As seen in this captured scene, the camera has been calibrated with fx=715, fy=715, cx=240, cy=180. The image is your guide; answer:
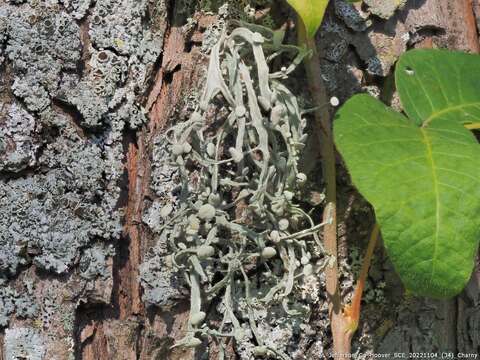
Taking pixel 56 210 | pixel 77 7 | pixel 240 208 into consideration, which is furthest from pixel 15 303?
pixel 77 7

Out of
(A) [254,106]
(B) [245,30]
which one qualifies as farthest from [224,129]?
(B) [245,30]

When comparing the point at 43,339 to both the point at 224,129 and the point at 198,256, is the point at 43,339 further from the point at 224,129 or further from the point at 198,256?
the point at 224,129

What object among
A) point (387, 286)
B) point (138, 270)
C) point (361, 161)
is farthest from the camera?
point (387, 286)

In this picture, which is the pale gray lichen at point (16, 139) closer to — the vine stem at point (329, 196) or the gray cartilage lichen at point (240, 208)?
the gray cartilage lichen at point (240, 208)

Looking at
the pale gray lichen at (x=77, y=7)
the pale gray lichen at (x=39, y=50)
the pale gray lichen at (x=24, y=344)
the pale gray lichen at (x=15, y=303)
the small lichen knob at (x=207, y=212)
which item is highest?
the pale gray lichen at (x=77, y=7)

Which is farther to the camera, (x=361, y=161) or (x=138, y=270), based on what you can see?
(x=138, y=270)

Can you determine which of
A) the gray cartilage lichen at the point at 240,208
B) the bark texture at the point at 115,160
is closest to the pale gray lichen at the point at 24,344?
the bark texture at the point at 115,160
